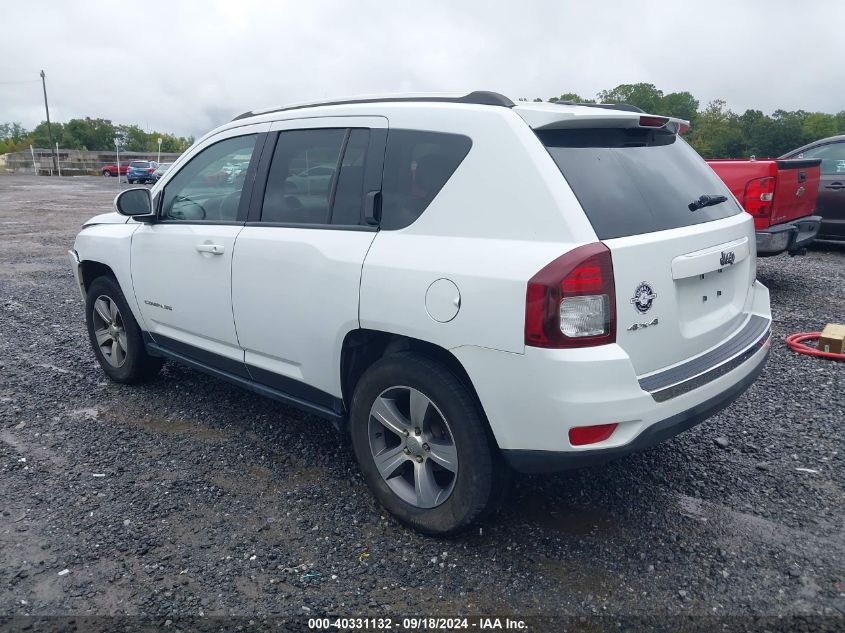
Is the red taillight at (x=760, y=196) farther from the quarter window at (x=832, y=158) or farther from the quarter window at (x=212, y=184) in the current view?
the quarter window at (x=212, y=184)

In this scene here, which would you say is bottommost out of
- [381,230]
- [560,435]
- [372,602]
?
[372,602]

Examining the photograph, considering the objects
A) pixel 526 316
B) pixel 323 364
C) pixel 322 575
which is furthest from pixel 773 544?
pixel 323 364

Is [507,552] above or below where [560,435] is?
below

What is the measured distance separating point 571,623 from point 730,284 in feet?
5.56

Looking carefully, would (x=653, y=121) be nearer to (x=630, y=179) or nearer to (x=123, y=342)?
(x=630, y=179)

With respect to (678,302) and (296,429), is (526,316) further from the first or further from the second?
(296,429)

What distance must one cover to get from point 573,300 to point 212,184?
2.56 meters

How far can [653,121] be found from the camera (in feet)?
10.7

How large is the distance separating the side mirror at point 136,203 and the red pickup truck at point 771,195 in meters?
5.58

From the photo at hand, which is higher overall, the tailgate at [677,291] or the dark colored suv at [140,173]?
the tailgate at [677,291]

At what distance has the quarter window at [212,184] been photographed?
4029 mm

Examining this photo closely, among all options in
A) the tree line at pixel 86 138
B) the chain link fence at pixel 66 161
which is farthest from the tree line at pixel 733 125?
the tree line at pixel 86 138

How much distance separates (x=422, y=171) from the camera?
3.14 metres

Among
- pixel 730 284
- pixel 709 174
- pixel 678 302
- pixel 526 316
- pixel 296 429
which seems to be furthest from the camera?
pixel 296 429
